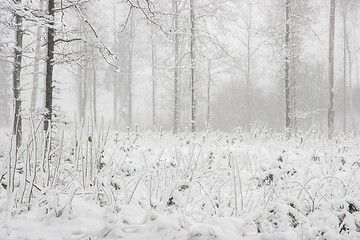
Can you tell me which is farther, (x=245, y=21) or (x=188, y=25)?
(x=245, y=21)

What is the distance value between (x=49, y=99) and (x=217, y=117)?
1148 inches

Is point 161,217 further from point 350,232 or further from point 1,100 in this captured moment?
point 1,100

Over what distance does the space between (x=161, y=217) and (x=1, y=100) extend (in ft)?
118

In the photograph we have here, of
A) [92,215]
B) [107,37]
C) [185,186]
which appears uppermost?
[107,37]

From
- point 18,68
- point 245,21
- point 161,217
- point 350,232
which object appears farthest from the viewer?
point 245,21

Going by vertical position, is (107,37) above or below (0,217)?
above

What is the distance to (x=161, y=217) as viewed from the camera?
1.82 meters

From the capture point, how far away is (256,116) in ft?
111

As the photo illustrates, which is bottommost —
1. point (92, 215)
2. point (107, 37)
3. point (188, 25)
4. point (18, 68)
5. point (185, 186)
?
point (92, 215)

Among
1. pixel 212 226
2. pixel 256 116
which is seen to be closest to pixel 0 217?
pixel 212 226

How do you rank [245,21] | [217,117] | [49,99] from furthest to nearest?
[217,117]
[245,21]
[49,99]

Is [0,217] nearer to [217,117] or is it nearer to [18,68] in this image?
[18,68]

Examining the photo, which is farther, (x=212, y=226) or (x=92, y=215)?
(x=92, y=215)

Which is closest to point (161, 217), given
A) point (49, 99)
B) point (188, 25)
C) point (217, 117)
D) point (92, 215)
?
point (92, 215)
